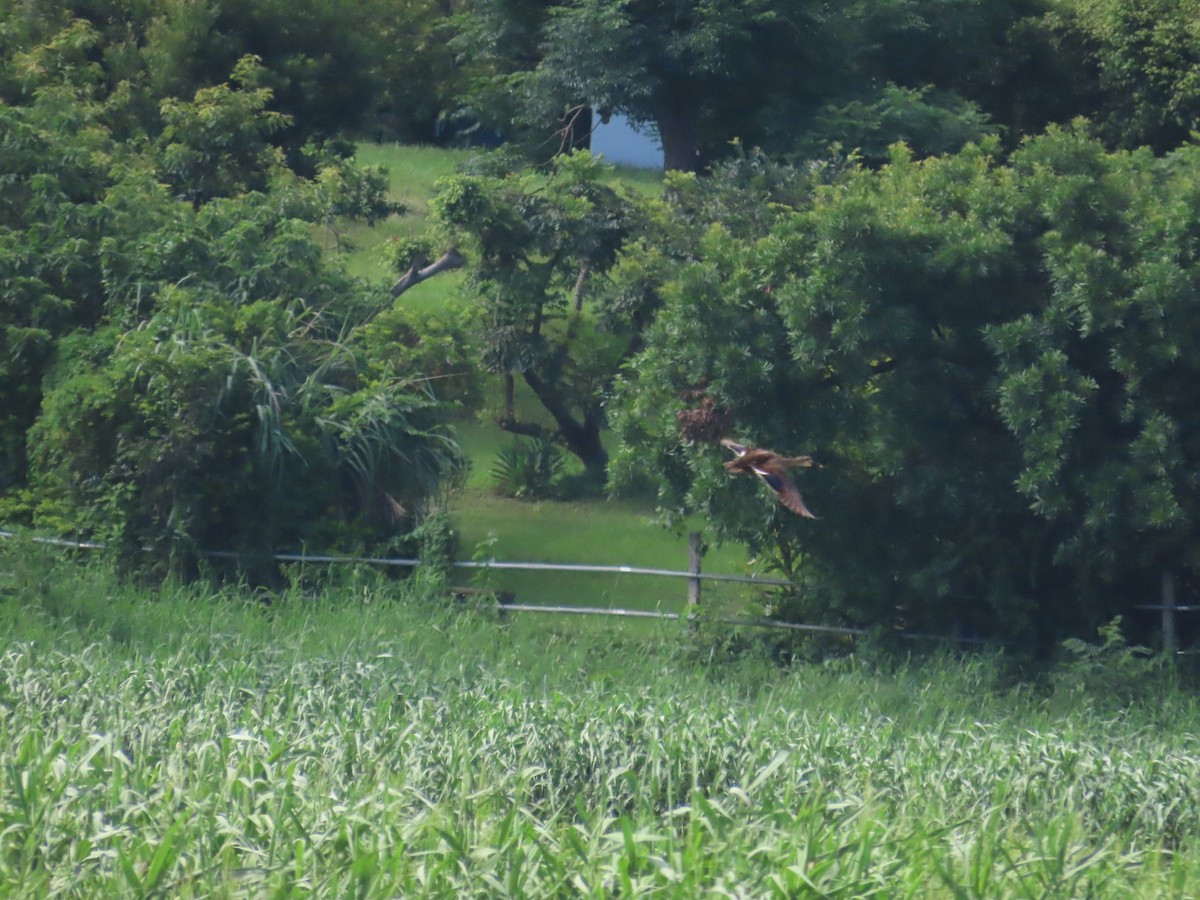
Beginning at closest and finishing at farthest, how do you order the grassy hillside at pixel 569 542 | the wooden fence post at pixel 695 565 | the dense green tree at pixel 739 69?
the wooden fence post at pixel 695 565
the grassy hillside at pixel 569 542
the dense green tree at pixel 739 69

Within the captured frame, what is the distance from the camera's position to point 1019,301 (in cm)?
948

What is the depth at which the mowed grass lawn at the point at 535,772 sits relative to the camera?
155 inches

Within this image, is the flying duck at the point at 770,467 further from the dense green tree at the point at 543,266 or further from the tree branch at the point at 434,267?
the tree branch at the point at 434,267

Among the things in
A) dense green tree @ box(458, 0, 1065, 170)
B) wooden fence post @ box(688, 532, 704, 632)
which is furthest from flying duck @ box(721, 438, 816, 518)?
dense green tree @ box(458, 0, 1065, 170)

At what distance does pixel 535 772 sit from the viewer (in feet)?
16.6

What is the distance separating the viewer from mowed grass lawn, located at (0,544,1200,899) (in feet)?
12.9

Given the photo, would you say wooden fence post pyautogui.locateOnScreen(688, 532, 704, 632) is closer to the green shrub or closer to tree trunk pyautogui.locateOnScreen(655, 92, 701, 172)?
the green shrub

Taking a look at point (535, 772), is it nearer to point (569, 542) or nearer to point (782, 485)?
point (782, 485)

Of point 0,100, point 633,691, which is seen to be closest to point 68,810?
point 633,691

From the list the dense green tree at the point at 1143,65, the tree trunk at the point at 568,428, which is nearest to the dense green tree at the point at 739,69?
the dense green tree at the point at 1143,65

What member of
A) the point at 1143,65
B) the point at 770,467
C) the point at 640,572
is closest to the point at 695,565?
the point at 640,572

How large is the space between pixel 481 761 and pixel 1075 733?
10.8ft

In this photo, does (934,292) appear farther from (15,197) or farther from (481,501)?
(15,197)

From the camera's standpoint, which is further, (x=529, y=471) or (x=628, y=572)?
(x=529, y=471)
